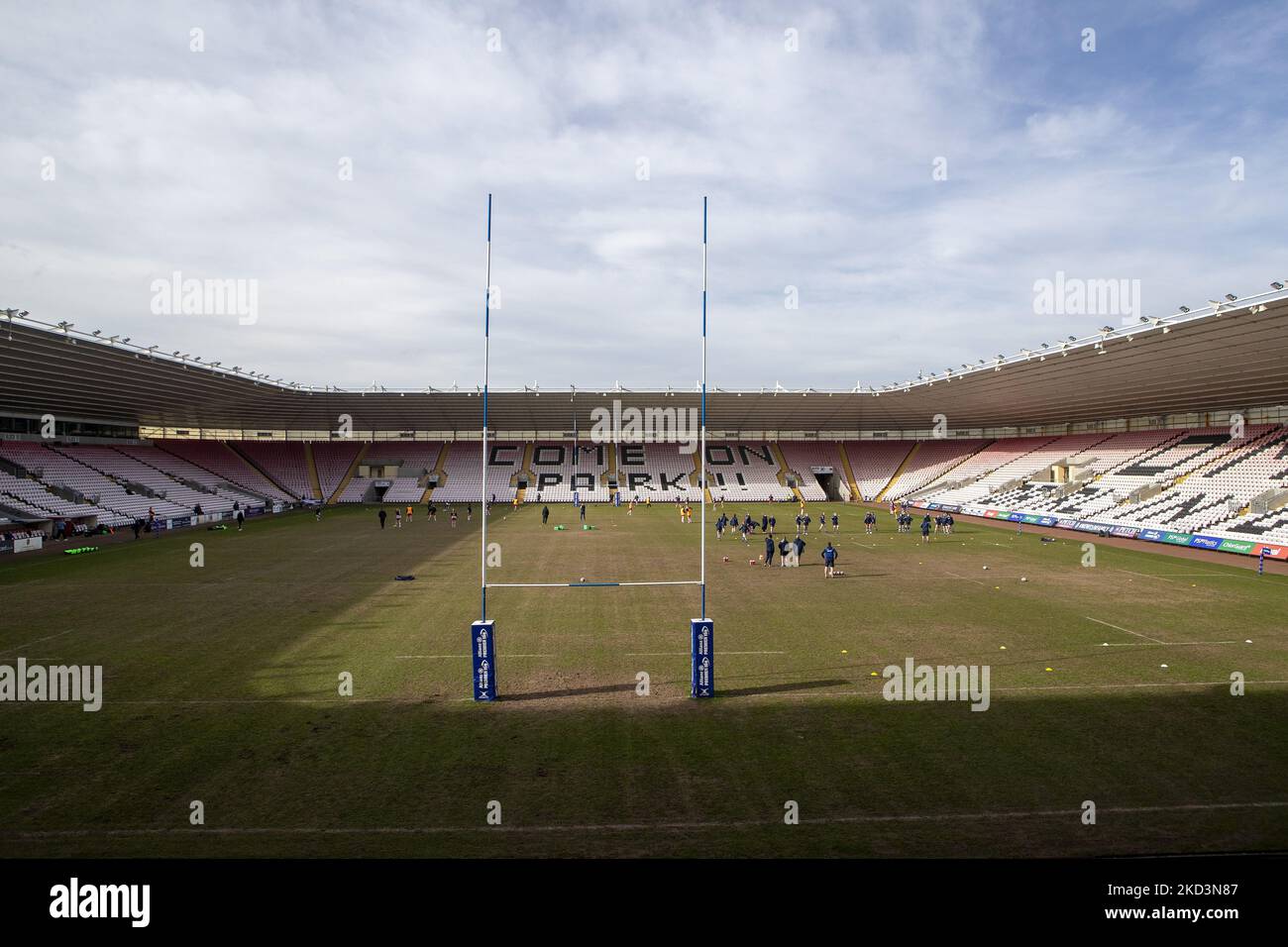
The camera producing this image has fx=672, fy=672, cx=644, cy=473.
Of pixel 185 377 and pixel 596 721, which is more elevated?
pixel 185 377

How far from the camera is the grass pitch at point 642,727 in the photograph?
7.62m

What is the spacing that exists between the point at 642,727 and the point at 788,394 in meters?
47.1

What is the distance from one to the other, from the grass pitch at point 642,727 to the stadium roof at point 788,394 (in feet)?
48.5

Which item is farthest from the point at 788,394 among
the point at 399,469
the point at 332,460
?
the point at 332,460

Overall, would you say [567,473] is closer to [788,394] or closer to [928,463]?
[788,394]

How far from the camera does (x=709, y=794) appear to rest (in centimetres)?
846

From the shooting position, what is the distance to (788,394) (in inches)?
2165

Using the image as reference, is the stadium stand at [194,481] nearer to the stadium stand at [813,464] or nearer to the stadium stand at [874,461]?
the stadium stand at [813,464]

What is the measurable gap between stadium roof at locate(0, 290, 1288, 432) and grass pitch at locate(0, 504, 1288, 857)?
1477cm

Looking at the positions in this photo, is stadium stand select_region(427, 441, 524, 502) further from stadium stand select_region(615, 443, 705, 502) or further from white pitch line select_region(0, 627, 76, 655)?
white pitch line select_region(0, 627, 76, 655)

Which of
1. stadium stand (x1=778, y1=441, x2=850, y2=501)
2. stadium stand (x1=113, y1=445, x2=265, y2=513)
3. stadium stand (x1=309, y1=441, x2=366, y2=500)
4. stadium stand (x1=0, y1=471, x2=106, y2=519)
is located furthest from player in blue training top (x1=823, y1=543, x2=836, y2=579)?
stadium stand (x1=309, y1=441, x2=366, y2=500)

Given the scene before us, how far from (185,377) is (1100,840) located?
4926 centimetres

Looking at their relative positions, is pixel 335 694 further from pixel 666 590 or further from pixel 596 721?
pixel 666 590
